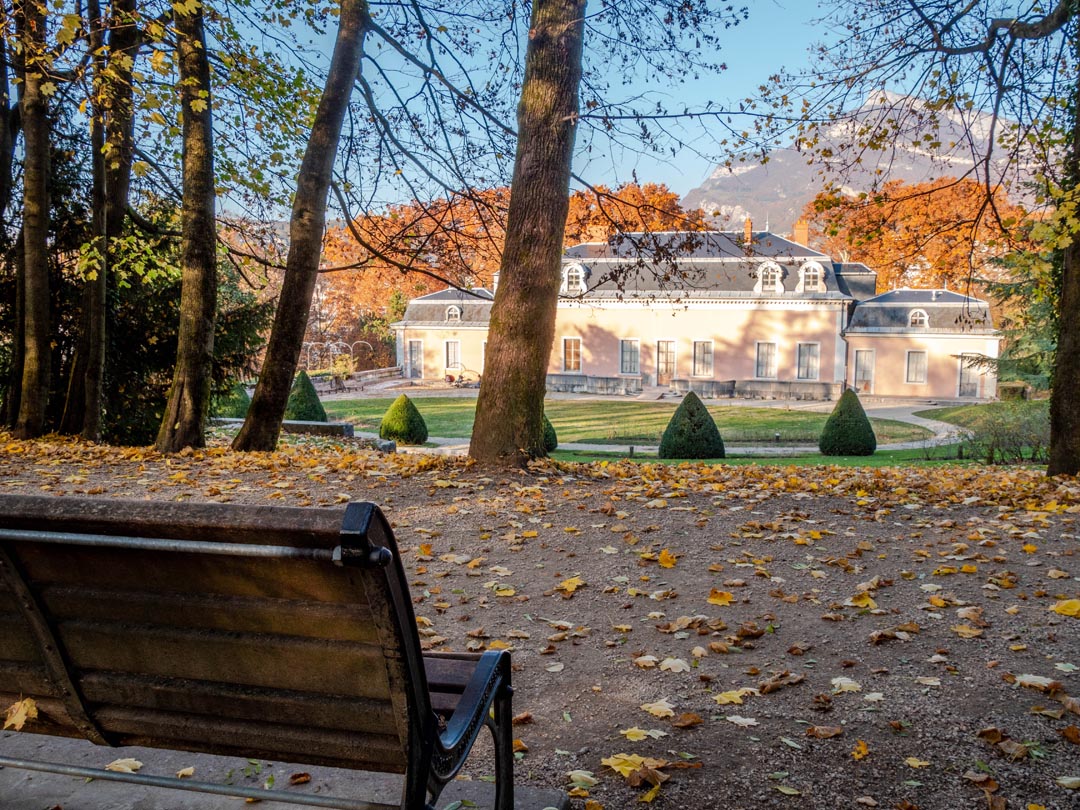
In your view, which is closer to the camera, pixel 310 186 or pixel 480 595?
pixel 480 595

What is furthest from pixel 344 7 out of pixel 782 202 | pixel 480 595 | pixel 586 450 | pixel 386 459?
pixel 782 202

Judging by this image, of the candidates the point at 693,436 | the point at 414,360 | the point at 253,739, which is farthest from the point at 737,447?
the point at 414,360

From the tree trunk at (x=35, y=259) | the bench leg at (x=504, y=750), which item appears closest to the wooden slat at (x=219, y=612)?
the bench leg at (x=504, y=750)

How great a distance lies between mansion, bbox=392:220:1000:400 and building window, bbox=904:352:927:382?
4 cm

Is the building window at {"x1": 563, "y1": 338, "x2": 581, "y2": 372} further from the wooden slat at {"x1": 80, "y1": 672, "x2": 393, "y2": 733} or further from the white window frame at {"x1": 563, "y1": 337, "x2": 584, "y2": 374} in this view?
the wooden slat at {"x1": 80, "y1": 672, "x2": 393, "y2": 733}

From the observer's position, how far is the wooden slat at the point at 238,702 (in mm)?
1583

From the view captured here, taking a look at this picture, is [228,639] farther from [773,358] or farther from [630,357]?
[630,357]

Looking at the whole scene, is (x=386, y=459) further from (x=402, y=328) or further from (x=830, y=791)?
(x=402, y=328)

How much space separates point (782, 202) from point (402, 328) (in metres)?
61.8

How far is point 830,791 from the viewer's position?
2.36 m

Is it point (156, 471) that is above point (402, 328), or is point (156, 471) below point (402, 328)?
below

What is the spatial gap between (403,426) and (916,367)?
2616 cm

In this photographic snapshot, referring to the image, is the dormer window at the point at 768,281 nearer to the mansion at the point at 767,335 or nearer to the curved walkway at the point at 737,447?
the mansion at the point at 767,335

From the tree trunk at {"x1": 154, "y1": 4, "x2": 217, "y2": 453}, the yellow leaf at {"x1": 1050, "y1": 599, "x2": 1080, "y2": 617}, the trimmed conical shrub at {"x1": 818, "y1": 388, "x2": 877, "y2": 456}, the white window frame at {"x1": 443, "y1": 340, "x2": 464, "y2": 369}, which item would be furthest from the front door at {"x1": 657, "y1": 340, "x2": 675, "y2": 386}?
the yellow leaf at {"x1": 1050, "y1": 599, "x2": 1080, "y2": 617}
